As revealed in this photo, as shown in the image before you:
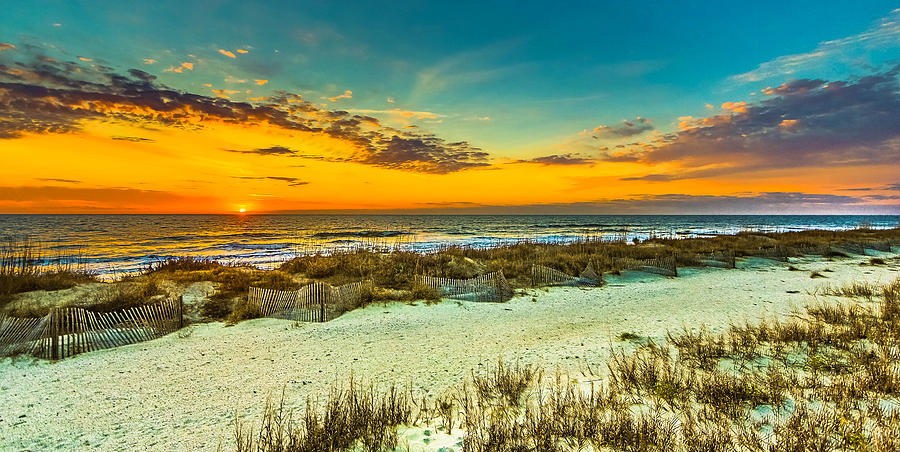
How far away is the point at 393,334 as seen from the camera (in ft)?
32.3

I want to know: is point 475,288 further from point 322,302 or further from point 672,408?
point 672,408

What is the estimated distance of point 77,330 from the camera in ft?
27.6

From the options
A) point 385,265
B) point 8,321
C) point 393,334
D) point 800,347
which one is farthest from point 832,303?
point 8,321

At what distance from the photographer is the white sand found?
18.1 ft

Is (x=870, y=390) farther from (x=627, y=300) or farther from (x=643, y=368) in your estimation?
(x=627, y=300)

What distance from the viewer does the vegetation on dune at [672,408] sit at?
4160 mm

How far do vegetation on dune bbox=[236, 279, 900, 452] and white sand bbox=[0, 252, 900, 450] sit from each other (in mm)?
869

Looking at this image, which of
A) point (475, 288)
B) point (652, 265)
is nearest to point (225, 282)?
point (475, 288)

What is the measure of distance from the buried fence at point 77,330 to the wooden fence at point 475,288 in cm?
775

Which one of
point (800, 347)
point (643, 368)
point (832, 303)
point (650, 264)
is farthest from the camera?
point (650, 264)

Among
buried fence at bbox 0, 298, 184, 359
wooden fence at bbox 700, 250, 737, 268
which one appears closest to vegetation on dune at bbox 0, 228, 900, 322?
wooden fence at bbox 700, 250, 737, 268

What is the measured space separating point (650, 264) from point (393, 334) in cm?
1544

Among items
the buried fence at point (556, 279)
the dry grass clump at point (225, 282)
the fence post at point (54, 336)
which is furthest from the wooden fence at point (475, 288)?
the fence post at point (54, 336)

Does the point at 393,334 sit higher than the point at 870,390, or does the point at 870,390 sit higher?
the point at 870,390
